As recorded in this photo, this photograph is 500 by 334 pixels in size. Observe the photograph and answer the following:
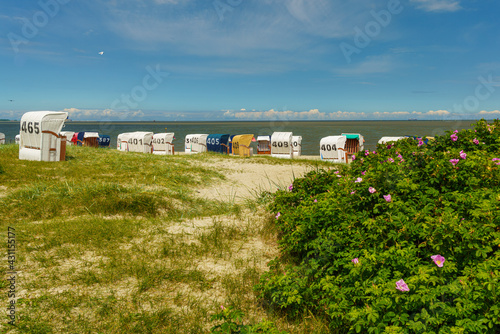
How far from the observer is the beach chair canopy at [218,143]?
1230 inches

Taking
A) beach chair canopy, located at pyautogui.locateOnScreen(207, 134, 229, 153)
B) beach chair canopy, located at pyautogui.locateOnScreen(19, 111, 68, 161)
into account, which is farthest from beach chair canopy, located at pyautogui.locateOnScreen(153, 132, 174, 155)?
beach chair canopy, located at pyautogui.locateOnScreen(19, 111, 68, 161)

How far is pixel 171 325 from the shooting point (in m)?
3.21

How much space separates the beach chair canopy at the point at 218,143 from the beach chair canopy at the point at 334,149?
10.7 m

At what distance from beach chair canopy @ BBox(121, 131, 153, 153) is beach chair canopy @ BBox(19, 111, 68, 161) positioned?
18.9 m

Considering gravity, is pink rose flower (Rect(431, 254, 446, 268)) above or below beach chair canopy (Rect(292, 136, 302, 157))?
below

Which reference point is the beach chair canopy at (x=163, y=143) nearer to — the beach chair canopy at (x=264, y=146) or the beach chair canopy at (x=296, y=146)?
the beach chair canopy at (x=264, y=146)

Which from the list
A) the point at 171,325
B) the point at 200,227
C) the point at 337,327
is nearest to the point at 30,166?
the point at 200,227

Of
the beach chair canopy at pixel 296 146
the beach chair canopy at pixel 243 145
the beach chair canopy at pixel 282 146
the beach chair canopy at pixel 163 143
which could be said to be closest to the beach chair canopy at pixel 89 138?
the beach chair canopy at pixel 163 143

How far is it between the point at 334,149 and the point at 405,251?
22.4 metres

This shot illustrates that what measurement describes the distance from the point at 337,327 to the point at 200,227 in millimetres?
3771

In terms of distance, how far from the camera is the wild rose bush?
8.09 feet

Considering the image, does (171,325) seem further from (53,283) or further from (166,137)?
(166,137)

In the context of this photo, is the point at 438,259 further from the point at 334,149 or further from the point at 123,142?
the point at 123,142

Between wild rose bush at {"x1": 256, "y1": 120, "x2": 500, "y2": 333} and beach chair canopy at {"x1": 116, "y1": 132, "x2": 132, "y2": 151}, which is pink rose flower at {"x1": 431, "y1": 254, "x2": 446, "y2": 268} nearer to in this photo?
wild rose bush at {"x1": 256, "y1": 120, "x2": 500, "y2": 333}
